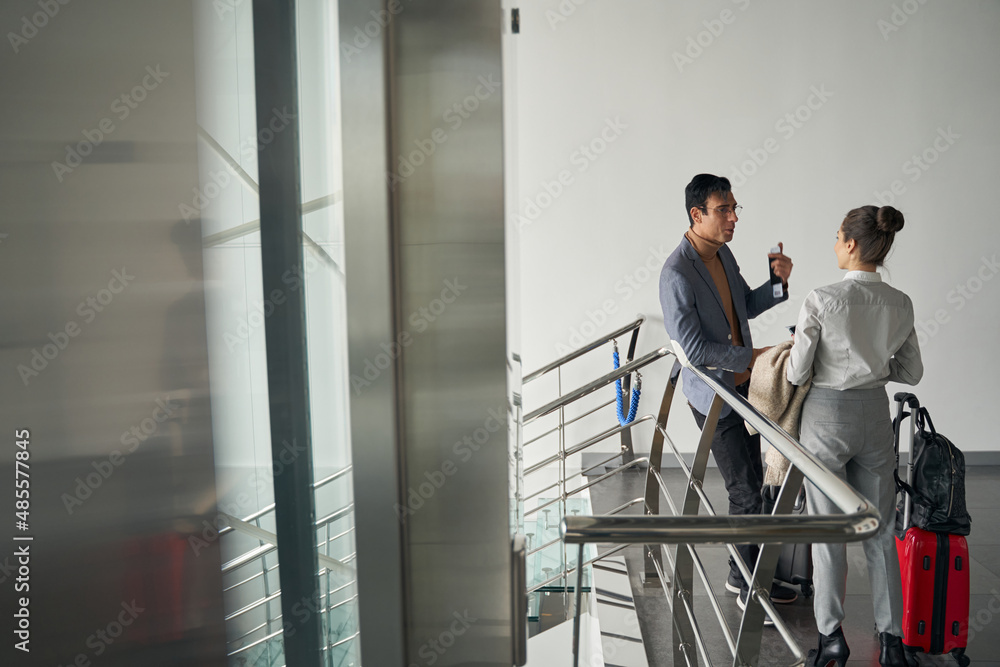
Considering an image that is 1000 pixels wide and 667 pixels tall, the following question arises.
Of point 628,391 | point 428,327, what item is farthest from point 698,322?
point 428,327

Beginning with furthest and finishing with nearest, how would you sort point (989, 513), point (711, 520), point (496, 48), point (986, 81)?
point (986, 81) < point (989, 513) < point (711, 520) < point (496, 48)

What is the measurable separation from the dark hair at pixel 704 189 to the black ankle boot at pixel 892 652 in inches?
54.1

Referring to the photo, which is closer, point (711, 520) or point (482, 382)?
point (482, 382)

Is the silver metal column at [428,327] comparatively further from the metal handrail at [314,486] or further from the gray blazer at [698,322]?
the gray blazer at [698,322]

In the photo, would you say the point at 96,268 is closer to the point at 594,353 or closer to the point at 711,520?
the point at 711,520

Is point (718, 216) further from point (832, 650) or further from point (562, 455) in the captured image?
point (832, 650)

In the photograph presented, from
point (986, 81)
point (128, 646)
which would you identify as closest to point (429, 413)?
point (128, 646)

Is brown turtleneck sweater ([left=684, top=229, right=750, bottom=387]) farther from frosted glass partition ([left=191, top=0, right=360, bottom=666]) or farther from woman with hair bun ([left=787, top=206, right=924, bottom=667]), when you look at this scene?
frosted glass partition ([left=191, top=0, right=360, bottom=666])

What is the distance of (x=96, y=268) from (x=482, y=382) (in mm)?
354

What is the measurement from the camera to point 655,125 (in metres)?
3.75

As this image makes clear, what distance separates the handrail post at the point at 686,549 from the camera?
1.57 meters

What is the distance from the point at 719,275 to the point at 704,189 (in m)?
0.31

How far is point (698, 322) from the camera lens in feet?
6.72

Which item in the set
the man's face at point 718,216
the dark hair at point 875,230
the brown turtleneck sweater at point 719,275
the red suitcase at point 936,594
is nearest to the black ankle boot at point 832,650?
the red suitcase at point 936,594
